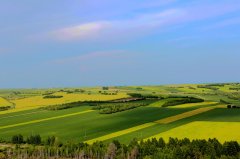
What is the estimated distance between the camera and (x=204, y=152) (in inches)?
3871

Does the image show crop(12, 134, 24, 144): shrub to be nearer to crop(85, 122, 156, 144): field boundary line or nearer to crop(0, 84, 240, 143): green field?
crop(0, 84, 240, 143): green field

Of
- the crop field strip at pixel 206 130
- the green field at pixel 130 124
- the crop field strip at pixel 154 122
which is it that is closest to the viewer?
the crop field strip at pixel 206 130

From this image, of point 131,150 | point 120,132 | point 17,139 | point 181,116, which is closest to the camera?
point 131,150

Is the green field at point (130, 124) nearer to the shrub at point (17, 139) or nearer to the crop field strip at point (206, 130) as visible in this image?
the crop field strip at point (206, 130)

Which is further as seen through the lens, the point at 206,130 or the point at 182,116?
the point at 182,116

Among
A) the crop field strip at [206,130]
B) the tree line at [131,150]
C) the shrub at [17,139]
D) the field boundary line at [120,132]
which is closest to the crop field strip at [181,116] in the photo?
the field boundary line at [120,132]

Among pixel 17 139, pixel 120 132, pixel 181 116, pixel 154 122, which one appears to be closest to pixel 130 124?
pixel 154 122

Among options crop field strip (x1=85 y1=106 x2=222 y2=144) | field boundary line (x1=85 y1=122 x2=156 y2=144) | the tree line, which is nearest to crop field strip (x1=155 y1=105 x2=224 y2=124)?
crop field strip (x1=85 y1=106 x2=222 y2=144)

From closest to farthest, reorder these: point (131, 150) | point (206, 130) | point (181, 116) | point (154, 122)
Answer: point (131, 150), point (206, 130), point (154, 122), point (181, 116)

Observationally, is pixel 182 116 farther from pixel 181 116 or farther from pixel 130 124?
pixel 130 124

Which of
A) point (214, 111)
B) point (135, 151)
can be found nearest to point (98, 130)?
point (135, 151)

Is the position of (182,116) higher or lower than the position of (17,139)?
higher

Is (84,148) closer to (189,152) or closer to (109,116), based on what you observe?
(189,152)

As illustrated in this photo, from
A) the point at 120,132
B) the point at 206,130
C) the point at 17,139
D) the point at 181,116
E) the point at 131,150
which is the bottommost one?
the point at 17,139
